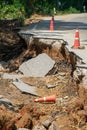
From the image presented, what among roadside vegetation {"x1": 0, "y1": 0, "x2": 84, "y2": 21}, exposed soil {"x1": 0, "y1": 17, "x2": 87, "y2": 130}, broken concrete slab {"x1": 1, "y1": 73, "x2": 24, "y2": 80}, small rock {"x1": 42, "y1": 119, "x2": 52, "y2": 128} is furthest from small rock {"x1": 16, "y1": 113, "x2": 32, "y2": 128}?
roadside vegetation {"x1": 0, "y1": 0, "x2": 84, "y2": 21}

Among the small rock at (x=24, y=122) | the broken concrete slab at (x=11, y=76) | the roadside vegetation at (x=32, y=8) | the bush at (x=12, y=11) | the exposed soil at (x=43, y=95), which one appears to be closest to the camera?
the small rock at (x=24, y=122)

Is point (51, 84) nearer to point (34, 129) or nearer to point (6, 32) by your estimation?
point (34, 129)

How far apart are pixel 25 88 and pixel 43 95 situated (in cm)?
57

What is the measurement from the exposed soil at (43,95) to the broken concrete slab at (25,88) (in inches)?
4.2

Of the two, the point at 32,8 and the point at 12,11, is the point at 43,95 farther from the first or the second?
the point at 12,11

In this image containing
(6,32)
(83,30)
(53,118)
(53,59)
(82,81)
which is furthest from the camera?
(6,32)

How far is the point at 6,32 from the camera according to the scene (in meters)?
19.5

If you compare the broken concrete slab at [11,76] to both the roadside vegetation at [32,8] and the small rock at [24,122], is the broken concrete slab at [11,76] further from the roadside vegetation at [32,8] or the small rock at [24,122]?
the roadside vegetation at [32,8]

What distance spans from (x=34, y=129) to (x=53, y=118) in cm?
100

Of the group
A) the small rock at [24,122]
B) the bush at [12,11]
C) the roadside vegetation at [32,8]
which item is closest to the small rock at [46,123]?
the small rock at [24,122]

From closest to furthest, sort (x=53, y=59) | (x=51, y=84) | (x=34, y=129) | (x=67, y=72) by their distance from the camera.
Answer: (x=34, y=129) < (x=51, y=84) < (x=67, y=72) < (x=53, y=59)

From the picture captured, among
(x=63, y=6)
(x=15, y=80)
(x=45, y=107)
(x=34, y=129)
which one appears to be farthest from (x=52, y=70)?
(x=63, y=6)

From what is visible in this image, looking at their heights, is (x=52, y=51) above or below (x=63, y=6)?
above

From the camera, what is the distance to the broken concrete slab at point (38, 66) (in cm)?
1341
